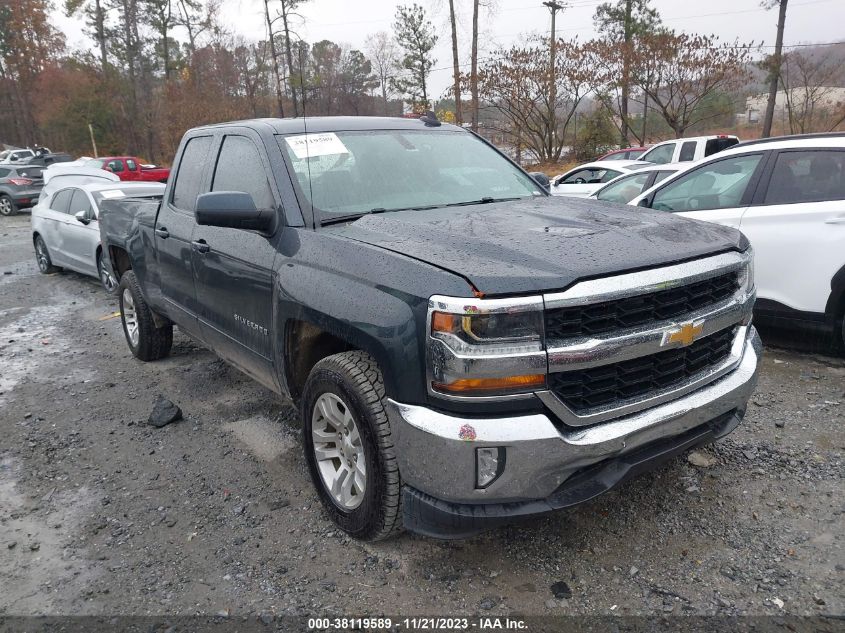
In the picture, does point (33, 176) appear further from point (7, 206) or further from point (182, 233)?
point (182, 233)

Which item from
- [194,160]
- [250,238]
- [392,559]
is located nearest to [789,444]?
[392,559]

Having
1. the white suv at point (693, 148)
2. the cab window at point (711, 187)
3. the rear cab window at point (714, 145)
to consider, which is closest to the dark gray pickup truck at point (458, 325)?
the cab window at point (711, 187)

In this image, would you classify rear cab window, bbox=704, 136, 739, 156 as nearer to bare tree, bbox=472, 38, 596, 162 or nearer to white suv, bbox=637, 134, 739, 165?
white suv, bbox=637, 134, 739, 165

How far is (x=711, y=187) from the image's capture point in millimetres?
5539

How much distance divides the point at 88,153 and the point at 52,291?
141 feet

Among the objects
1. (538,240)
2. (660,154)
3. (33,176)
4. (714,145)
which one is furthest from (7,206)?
(538,240)

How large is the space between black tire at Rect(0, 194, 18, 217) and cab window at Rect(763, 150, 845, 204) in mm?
23589

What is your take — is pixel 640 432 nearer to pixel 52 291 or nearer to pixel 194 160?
pixel 194 160

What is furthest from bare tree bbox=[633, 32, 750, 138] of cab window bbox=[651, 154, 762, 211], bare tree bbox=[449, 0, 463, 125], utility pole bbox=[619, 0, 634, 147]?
cab window bbox=[651, 154, 762, 211]

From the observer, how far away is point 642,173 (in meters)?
7.96

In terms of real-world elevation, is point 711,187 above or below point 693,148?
above

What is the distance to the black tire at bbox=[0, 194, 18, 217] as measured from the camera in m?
21.6

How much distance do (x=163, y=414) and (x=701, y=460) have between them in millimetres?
3503

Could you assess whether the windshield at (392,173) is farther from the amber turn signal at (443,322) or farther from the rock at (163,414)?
the rock at (163,414)
